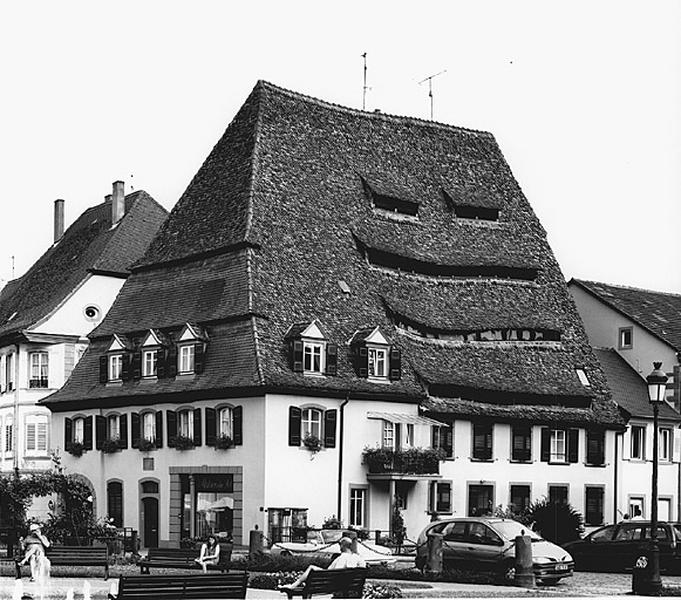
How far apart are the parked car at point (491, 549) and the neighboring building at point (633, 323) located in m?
31.9

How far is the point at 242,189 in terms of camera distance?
61.1m

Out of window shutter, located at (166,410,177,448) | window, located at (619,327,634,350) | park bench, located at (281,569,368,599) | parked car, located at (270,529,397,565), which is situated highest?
window, located at (619,327,634,350)

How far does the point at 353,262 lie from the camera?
6234 centimetres

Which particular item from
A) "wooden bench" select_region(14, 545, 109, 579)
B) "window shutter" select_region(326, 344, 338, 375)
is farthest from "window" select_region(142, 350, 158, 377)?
"wooden bench" select_region(14, 545, 109, 579)

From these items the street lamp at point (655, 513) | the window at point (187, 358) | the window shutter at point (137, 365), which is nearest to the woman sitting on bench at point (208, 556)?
the street lamp at point (655, 513)

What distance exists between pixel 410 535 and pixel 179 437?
988 cm

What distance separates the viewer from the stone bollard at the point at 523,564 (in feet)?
118

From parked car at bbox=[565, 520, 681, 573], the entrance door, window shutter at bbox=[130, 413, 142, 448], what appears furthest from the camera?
window shutter at bbox=[130, 413, 142, 448]

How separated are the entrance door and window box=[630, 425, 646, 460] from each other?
76.1 ft

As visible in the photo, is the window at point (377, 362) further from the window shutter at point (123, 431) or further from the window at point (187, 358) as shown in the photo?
the window shutter at point (123, 431)

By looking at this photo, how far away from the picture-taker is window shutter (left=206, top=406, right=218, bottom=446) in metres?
55.0

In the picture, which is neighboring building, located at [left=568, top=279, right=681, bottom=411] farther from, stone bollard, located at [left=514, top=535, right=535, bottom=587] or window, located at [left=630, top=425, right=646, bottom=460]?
stone bollard, located at [left=514, top=535, right=535, bottom=587]

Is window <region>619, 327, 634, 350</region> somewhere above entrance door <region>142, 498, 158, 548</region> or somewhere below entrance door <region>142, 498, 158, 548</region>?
above

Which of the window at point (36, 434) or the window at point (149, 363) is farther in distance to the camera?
the window at point (36, 434)
